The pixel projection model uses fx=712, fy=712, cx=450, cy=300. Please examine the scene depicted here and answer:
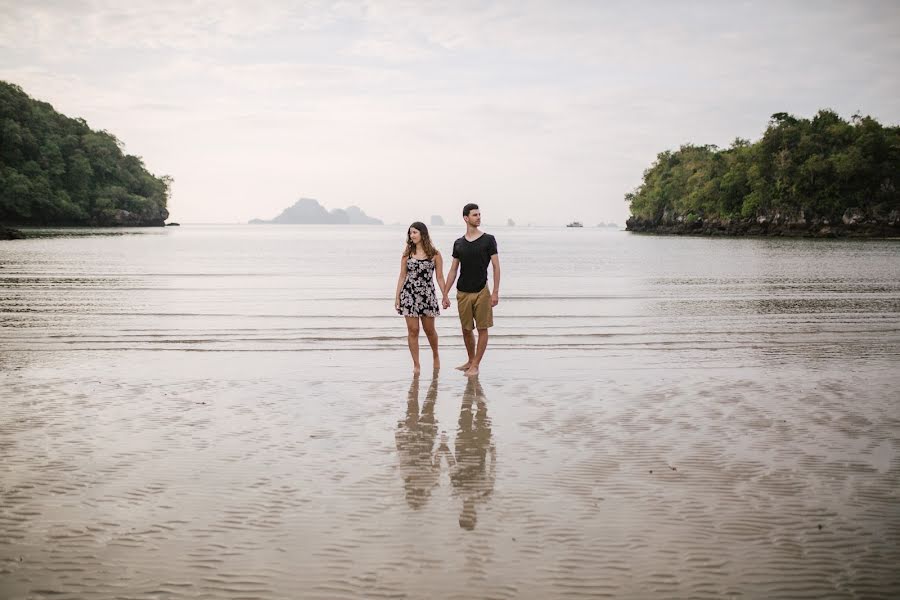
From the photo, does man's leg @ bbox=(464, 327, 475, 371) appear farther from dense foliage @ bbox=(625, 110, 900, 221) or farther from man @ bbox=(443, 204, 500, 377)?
dense foliage @ bbox=(625, 110, 900, 221)

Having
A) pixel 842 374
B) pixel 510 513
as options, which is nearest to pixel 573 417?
pixel 510 513

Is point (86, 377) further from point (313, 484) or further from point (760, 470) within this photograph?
point (760, 470)

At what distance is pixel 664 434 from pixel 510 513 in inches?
96.2

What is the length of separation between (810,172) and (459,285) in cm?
10580

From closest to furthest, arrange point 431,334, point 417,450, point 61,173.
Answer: point 417,450, point 431,334, point 61,173

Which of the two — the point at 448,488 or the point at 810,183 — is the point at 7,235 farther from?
the point at 810,183

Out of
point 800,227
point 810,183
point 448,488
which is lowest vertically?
point 448,488

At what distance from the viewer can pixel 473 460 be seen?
5.77 m

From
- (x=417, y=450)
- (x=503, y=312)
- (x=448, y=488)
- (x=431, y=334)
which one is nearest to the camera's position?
(x=448, y=488)

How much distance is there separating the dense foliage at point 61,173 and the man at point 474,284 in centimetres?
11967

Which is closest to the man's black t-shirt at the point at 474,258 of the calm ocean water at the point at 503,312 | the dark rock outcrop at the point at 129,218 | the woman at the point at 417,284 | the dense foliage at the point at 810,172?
the woman at the point at 417,284

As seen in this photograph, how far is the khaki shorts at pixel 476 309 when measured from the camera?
966cm

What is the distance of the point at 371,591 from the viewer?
3666 millimetres

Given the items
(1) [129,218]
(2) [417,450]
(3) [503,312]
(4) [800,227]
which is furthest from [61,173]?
(2) [417,450]
